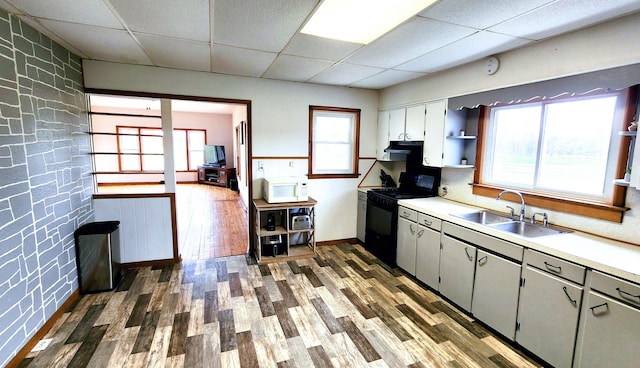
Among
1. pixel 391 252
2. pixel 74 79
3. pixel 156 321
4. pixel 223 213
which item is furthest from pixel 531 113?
pixel 223 213

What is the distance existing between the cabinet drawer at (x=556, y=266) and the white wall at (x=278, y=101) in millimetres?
2692

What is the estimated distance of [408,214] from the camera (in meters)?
3.36

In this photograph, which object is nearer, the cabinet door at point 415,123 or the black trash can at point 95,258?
the black trash can at point 95,258

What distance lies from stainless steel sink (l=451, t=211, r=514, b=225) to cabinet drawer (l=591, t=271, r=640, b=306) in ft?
3.29

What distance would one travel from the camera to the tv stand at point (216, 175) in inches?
383

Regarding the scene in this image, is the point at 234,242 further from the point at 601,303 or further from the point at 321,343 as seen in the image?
the point at 601,303

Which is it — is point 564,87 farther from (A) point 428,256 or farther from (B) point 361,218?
(B) point 361,218

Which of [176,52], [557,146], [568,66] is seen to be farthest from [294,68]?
[557,146]

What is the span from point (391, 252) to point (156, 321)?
2635mm

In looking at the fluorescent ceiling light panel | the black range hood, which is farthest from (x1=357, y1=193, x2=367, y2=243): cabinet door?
the fluorescent ceiling light panel

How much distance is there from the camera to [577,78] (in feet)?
7.11

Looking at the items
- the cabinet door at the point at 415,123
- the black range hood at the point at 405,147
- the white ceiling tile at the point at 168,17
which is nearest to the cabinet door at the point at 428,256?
the black range hood at the point at 405,147

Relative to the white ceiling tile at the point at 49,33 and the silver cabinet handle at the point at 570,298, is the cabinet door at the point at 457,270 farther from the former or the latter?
the white ceiling tile at the point at 49,33

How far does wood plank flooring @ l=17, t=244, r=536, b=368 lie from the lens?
2.11 meters
